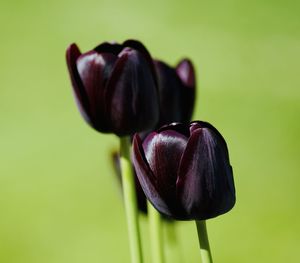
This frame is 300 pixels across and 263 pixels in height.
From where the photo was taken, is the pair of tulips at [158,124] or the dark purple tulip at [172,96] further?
the dark purple tulip at [172,96]

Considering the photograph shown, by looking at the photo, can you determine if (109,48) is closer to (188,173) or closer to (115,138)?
(188,173)

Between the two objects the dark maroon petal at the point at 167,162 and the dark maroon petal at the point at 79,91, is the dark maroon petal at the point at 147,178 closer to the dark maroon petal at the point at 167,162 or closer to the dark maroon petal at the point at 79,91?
the dark maroon petal at the point at 167,162

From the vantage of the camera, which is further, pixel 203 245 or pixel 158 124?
pixel 158 124

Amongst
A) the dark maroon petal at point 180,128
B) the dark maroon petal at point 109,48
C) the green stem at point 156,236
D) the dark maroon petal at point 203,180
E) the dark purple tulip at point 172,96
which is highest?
the dark maroon petal at point 109,48

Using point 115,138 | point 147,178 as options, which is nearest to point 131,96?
point 147,178

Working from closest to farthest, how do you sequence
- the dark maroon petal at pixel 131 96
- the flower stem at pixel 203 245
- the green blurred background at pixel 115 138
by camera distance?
1. the flower stem at pixel 203 245
2. the dark maroon petal at pixel 131 96
3. the green blurred background at pixel 115 138

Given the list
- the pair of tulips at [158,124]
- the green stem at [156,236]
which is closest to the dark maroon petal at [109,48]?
the pair of tulips at [158,124]

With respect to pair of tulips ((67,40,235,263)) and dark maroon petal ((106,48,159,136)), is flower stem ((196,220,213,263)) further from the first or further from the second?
dark maroon petal ((106,48,159,136))
